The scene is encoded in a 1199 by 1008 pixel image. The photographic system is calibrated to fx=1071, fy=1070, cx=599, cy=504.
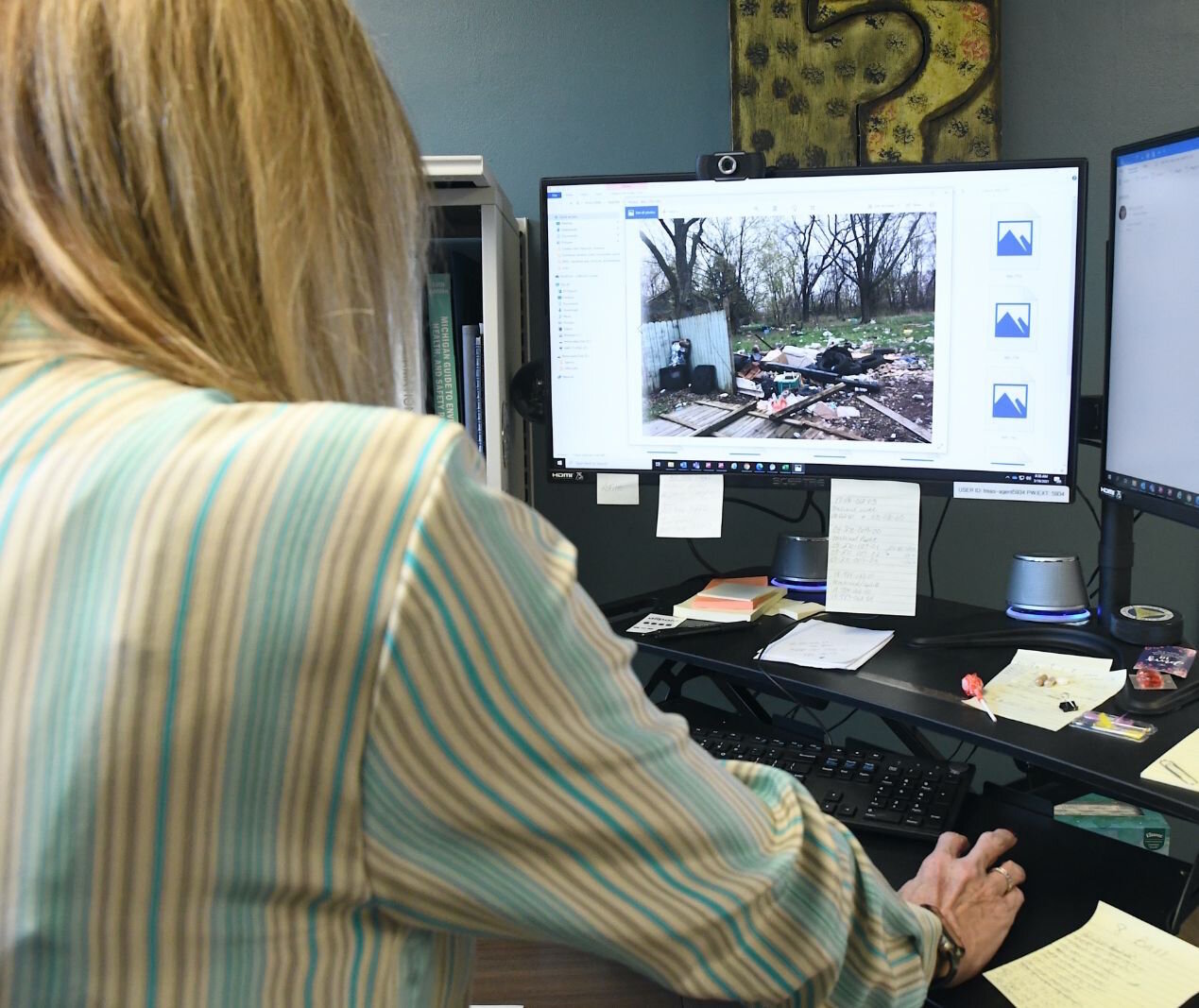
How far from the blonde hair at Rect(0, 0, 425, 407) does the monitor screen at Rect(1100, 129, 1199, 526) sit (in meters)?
0.88

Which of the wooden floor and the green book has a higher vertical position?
the green book

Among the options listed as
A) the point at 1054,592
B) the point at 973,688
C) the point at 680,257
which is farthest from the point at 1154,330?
the point at 680,257

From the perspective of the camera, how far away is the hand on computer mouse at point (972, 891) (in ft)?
2.61

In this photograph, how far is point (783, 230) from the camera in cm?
131

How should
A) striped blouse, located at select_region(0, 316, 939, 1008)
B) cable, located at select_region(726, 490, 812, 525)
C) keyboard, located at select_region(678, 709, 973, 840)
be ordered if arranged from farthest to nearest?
cable, located at select_region(726, 490, 812, 525), keyboard, located at select_region(678, 709, 973, 840), striped blouse, located at select_region(0, 316, 939, 1008)

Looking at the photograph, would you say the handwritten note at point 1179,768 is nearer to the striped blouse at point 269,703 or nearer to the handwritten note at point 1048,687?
the handwritten note at point 1048,687

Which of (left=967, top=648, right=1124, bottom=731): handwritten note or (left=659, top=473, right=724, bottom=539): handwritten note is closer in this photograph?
(left=967, top=648, right=1124, bottom=731): handwritten note

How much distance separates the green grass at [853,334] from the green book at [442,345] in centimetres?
36

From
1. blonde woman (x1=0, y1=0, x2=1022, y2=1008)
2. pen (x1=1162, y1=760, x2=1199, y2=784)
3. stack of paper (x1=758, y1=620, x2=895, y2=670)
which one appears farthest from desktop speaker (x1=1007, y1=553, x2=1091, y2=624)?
blonde woman (x1=0, y1=0, x2=1022, y2=1008)

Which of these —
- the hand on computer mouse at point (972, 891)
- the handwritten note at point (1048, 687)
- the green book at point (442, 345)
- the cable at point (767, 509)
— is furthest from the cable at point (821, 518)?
the hand on computer mouse at point (972, 891)

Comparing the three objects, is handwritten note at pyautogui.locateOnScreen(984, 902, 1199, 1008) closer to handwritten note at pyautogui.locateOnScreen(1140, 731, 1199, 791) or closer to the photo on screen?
handwritten note at pyautogui.locateOnScreen(1140, 731, 1199, 791)

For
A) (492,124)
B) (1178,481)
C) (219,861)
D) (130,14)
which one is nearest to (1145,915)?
(1178,481)

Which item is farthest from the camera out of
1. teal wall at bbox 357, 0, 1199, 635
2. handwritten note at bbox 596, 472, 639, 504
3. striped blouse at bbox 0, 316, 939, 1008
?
teal wall at bbox 357, 0, 1199, 635

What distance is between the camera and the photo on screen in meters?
1.28
